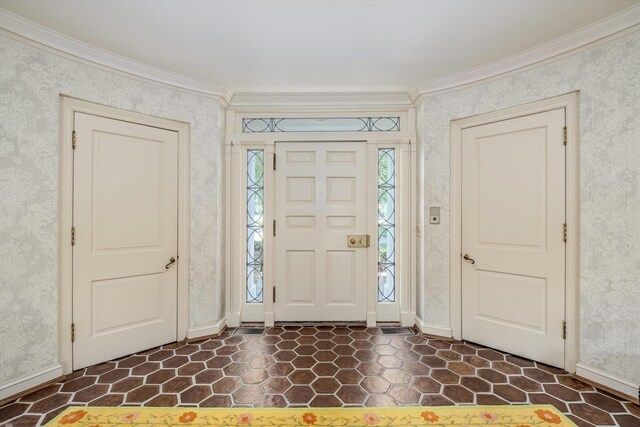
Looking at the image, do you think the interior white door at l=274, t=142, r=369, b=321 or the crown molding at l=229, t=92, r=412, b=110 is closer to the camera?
the crown molding at l=229, t=92, r=412, b=110

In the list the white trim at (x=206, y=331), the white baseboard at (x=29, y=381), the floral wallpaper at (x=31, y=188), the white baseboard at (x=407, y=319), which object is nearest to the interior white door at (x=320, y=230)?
the white baseboard at (x=407, y=319)

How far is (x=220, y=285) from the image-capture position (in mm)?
3199

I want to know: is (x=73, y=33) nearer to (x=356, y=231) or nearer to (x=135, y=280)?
(x=135, y=280)

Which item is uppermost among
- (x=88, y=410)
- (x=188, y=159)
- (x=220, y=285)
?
(x=188, y=159)

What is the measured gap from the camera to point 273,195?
3293 mm

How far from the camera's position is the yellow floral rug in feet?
5.84

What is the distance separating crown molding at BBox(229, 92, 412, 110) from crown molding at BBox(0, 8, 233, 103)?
0.21m

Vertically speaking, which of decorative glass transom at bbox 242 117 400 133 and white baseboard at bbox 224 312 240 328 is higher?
decorative glass transom at bbox 242 117 400 133

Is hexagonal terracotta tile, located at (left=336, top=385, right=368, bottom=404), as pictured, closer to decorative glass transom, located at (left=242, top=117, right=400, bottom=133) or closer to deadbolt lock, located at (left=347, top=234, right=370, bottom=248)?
deadbolt lock, located at (left=347, top=234, right=370, bottom=248)

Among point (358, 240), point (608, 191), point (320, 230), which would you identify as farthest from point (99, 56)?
point (608, 191)

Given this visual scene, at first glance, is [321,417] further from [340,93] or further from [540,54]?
[540,54]

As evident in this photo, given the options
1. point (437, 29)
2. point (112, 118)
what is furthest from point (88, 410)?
point (437, 29)

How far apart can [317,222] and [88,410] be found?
2359mm

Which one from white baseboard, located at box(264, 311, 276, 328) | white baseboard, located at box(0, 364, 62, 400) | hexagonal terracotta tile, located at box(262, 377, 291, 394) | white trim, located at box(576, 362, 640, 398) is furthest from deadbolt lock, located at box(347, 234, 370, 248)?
white baseboard, located at box(0, 364, 62, 400)
